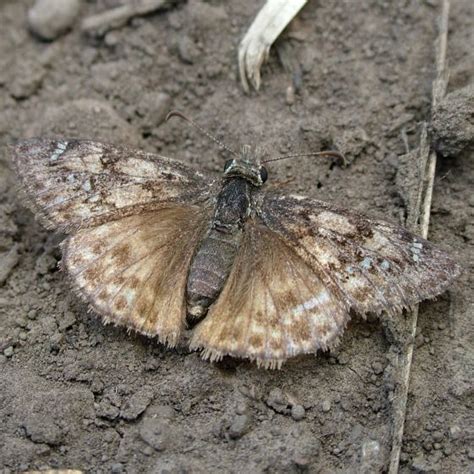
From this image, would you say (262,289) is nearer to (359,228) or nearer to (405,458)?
(359,228)

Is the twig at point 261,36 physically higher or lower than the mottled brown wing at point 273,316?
higher

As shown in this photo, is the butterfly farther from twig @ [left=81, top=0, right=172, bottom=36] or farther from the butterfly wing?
twig @ [left=81, top=0, right=172, bottom=36]

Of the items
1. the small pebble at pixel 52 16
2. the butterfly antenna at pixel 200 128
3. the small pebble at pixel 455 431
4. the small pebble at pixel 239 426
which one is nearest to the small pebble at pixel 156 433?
the small pebble at pixel 239 426

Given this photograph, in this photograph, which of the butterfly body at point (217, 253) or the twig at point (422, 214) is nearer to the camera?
the twig at point (422, 214)

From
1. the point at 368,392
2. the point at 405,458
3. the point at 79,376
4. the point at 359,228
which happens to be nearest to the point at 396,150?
the point at 359,228

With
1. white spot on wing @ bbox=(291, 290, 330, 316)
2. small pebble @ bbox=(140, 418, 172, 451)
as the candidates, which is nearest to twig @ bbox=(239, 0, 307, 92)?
white spot on wing @ bbox=(291, 290, 330, 316)

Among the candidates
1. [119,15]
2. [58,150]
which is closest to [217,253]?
[58,150]

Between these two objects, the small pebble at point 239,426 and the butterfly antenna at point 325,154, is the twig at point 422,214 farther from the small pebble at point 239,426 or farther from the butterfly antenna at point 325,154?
the small pebble at point 239,426
